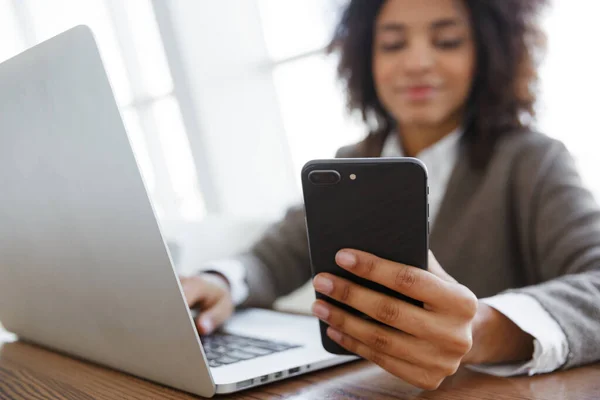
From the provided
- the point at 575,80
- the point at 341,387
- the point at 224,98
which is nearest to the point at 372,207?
the point at 341,387

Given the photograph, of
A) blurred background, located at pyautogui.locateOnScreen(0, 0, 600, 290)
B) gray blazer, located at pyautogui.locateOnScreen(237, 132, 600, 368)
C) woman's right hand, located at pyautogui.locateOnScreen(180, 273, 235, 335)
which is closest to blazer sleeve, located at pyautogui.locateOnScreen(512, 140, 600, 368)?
gray blazer, located at pyautogui.locateOnScreen(237, 132, 600, 368)

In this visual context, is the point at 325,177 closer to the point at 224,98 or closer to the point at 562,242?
the point at 562,242

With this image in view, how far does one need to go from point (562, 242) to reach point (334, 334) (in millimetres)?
325

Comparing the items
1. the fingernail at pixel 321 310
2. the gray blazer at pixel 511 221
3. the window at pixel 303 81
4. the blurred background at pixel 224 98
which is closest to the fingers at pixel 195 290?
the gray blazer at pixel 511 221

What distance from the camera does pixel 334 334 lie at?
0.41m

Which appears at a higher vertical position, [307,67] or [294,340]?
[307,67]

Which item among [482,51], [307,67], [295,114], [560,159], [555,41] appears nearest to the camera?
[560,159]

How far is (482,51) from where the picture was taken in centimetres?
82

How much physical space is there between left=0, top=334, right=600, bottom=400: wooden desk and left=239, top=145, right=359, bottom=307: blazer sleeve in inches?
14.6

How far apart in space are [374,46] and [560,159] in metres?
0.40

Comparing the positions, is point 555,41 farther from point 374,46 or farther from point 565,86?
point 374,46

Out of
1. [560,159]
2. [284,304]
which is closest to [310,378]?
[560,159]

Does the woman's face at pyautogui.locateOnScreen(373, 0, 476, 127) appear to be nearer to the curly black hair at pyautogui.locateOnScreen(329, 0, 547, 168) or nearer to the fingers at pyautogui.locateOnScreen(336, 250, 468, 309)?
the curly black hair at pyautogui.locateOnScreen(329, 0, 547, 168)

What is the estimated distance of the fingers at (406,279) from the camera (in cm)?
35
